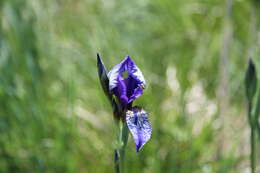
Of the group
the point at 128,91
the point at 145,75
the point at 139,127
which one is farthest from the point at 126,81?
the point at 145,75

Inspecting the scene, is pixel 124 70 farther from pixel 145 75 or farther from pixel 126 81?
pixel 145 75

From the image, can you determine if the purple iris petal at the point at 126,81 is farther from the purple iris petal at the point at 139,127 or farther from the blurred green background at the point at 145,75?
the blurred green background at the point at 145,75

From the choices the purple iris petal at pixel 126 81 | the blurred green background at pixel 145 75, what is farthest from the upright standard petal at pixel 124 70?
the blurred green background at pixel 145 75

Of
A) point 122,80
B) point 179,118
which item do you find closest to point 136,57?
point 179,118

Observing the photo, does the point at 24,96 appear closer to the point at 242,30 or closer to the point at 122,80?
the point at 122,80

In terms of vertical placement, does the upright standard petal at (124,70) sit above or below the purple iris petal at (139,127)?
above

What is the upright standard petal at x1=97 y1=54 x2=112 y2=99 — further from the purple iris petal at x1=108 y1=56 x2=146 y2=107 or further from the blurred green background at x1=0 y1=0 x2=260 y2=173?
the blurred green background at x1=0 y1=0 x2=260 y2=173
